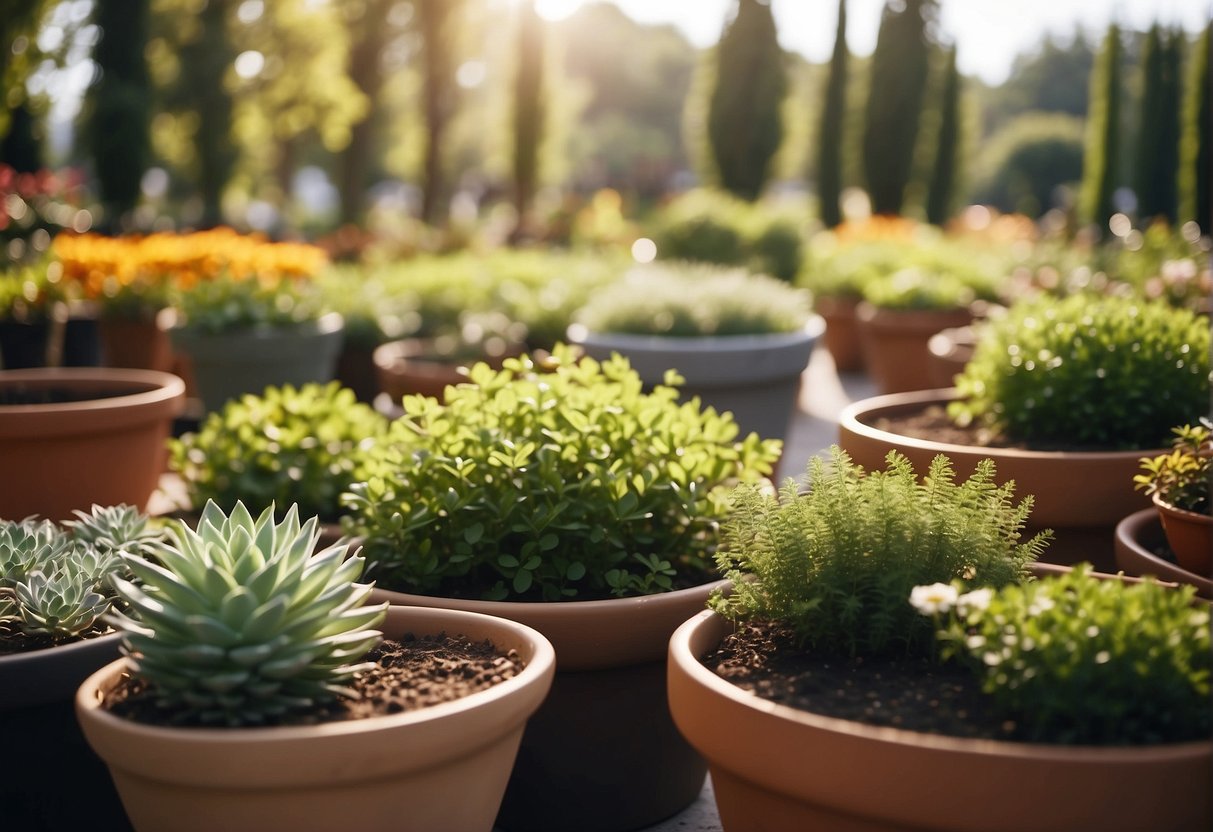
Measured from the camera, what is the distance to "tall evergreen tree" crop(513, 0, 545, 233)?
20.0m

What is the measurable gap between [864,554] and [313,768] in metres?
1.15

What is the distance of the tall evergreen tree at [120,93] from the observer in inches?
648

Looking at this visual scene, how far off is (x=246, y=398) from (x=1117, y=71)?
16.8 metres

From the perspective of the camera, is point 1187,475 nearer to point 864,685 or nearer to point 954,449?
point 954,449

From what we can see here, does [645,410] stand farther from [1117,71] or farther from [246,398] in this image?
[1117,71]

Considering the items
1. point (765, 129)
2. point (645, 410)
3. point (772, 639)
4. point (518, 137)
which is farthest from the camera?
point (518, 137)

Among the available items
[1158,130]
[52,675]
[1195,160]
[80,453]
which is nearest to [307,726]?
[52,675]

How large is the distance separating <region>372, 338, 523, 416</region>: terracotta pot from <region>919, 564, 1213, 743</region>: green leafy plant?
10.8 feet

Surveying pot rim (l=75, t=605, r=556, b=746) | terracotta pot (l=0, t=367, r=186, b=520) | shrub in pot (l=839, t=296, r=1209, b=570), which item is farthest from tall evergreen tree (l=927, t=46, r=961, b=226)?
pot rim (l=75, t=605, r=556, b=746)

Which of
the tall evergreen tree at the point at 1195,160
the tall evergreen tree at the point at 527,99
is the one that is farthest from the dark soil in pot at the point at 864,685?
the tall evergreen tree at the point at 527,99

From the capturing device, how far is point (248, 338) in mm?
5820

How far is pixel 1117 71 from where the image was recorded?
17188 mm

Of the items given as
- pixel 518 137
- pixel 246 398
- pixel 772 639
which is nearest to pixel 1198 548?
pixel 772 639

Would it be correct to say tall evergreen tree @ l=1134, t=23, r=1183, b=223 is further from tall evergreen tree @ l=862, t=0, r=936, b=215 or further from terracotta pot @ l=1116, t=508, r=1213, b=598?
terracotta pot @ l=1116, t=508, r=1213, b=598
